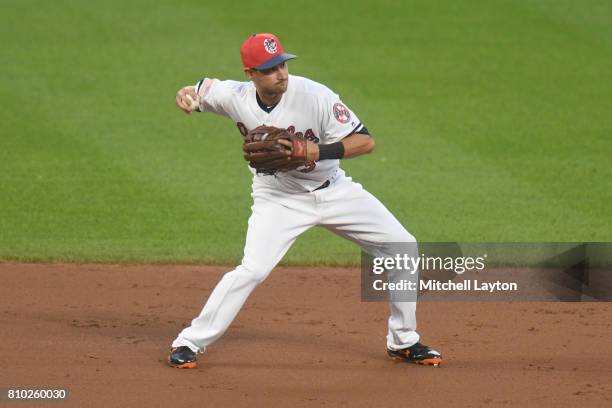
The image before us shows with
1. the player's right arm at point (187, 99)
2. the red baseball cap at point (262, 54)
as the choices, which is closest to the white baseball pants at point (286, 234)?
the player's right arm at point (187, 99)

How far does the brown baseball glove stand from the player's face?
25 centimetres

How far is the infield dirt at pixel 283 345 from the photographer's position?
642 cm

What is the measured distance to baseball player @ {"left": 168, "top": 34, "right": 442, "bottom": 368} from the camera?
6.66 metres

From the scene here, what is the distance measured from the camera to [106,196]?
10977mm

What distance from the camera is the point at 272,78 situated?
663cm

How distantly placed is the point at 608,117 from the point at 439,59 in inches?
106

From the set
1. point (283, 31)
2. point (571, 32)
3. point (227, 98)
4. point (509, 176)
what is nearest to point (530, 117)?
point (509, 176)

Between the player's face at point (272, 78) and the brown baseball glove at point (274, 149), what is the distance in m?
0.25

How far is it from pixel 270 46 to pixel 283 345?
200 cm

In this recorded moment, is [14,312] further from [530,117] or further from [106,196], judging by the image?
[530,117]

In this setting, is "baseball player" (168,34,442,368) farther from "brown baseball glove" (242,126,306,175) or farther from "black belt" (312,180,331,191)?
"brown baseball glove" (242,126,306,175)

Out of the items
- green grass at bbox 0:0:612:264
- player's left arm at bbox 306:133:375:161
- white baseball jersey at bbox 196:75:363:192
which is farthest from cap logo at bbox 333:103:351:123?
green grass at bbox 0:0:612:264

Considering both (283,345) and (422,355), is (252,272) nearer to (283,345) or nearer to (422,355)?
(283,345)

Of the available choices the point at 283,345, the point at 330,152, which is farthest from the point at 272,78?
the point at 283,345
